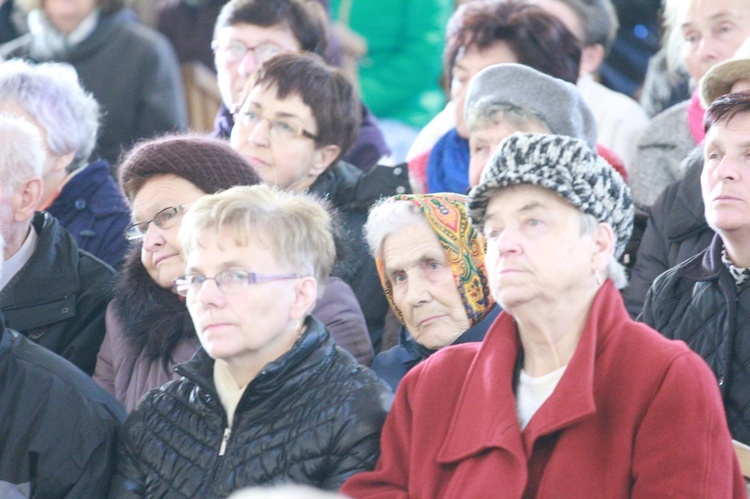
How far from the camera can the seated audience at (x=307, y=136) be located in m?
4.71

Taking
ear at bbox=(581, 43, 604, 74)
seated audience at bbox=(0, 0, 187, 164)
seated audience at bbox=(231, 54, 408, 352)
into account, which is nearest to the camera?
seated audience at bbox=(231, 54, 408, 352)

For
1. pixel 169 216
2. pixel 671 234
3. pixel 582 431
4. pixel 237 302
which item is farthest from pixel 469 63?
pixel 582 431

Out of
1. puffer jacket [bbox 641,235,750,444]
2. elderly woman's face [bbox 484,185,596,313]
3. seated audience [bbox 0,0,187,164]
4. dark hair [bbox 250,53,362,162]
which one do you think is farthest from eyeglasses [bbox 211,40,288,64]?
elderly woman's face [bbox 484,185,596,313]

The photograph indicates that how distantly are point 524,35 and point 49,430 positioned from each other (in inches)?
89.3

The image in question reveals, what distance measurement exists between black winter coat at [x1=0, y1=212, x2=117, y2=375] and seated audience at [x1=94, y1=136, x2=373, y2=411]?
0.14 m

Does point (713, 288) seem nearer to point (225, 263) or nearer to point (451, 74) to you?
point (225, 263)

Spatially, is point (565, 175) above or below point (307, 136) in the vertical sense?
above

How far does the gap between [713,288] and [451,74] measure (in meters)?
1.79

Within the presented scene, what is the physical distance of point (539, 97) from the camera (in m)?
4.36

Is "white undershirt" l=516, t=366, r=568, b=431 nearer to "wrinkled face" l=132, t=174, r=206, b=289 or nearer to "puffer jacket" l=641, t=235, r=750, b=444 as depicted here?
"puffer jacket" l=641, t=235, r=750, b=444

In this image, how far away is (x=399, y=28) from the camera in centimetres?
632

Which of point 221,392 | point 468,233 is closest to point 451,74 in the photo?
point 468,233

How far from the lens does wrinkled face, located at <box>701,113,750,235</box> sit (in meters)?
3.53

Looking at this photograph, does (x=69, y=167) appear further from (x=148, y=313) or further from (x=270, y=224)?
(x=270, y=224)
